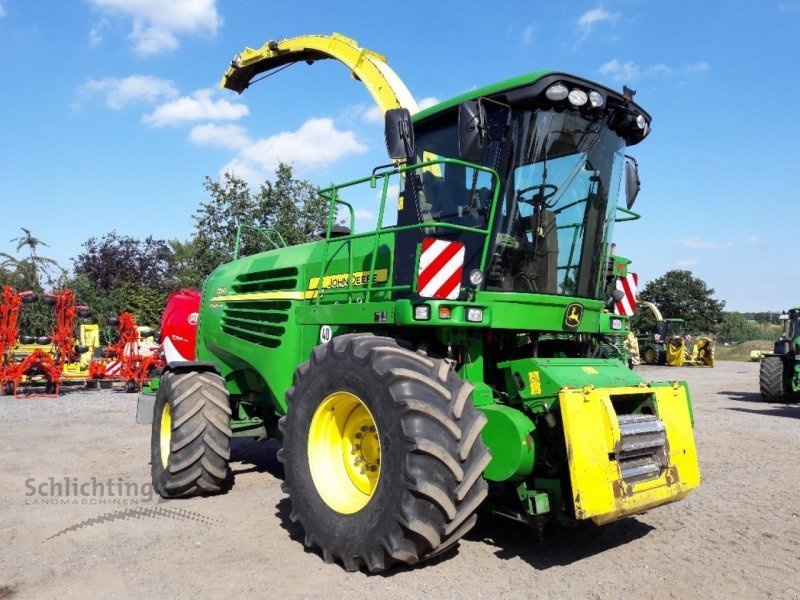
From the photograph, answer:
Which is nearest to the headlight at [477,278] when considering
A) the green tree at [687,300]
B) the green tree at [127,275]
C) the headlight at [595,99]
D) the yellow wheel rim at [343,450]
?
the yellow wheel rim at [343,450]

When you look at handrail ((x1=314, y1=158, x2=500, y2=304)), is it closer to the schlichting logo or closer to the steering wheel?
the steering wheel

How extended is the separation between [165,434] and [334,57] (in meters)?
5.71

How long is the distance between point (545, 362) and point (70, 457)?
6377mm

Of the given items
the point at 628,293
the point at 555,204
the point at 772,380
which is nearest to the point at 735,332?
the point at 772,380

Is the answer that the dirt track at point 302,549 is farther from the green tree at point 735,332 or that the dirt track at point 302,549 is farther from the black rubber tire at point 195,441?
the green tree at point 735,332

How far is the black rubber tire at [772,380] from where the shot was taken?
49.5ft

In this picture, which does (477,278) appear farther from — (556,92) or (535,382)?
(556,92)

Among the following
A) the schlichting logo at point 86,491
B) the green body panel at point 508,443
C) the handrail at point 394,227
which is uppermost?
the handrail at point 394,227

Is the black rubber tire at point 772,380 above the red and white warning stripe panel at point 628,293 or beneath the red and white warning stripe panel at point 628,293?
beneath

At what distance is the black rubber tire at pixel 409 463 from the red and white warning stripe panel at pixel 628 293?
96.4 inches

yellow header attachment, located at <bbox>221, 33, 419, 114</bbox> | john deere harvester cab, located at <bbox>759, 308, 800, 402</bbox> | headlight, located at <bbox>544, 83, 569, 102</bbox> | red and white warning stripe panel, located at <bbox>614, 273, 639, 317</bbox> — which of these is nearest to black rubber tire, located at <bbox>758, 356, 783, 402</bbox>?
john deere harvester cab, located at <bbox>759, 308, 800, 402</bbox>

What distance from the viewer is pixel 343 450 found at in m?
4.58

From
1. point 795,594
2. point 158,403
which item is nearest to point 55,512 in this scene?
point 158,403

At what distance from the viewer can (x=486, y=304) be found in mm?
4336
